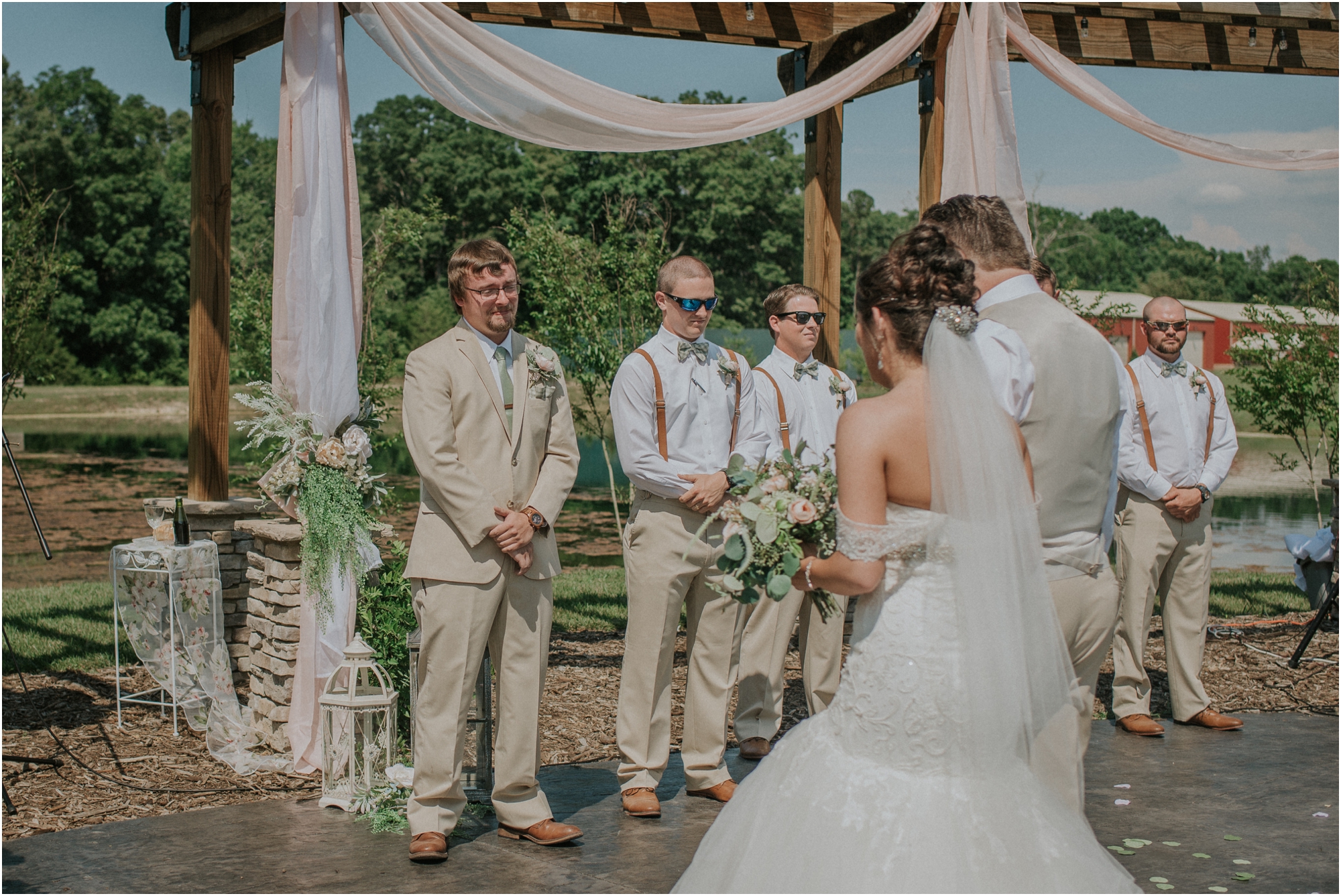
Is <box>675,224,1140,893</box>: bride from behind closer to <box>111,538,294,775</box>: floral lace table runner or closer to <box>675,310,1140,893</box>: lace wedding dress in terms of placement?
<box>675,310,1140,893</box>: lace wedding dress

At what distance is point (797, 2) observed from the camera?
6535mm

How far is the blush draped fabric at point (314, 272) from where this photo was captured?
510cm

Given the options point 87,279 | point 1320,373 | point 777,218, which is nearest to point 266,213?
point 87,279

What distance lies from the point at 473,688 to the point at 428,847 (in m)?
0.56

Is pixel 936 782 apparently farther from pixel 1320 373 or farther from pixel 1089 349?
pixel 1320 373

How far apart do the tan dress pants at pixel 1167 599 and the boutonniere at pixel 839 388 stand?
1640mm

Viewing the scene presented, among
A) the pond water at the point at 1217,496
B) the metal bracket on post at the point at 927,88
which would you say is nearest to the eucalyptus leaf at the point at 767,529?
the metal bracket on post at the point at 927,88

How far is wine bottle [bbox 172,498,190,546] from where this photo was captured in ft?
18.9

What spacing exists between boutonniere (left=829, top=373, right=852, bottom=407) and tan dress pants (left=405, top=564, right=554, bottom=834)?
2.18 metres

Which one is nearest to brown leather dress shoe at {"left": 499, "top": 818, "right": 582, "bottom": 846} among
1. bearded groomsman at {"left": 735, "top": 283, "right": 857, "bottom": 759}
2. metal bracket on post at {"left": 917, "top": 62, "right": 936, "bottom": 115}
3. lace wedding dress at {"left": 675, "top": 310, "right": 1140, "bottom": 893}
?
lace wedding dress at {"left": 675, "top": 310, "right": 1140, "bottom": 893}

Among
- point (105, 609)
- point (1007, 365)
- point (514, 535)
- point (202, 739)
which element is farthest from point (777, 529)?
point (105, 609)

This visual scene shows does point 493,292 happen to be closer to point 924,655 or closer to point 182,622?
point 924,655

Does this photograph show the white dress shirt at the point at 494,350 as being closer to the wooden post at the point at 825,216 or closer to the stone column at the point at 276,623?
the stone column at the point at 276,623

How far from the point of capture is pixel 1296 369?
11.0 metres
